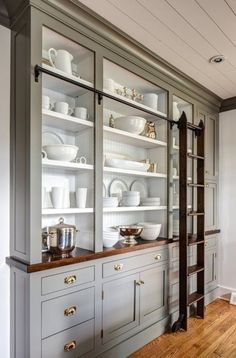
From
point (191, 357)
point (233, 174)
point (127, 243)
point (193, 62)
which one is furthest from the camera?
point (233, 174)

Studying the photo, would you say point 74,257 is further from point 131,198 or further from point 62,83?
point 62,83

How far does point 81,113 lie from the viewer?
2.03 m

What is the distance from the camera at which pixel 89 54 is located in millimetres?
2018

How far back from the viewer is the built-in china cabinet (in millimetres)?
1654

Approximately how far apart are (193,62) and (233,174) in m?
Answer: 1.59

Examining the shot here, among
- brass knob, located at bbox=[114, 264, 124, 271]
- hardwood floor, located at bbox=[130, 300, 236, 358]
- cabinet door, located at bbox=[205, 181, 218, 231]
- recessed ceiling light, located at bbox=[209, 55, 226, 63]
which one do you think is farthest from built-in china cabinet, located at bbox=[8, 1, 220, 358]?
cabinet door, located at bbox=[205, 181, 218, 231]

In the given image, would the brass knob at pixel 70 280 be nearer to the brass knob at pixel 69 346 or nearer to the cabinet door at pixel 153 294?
the brass knob at pixel 69 346

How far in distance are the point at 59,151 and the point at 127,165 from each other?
747 mm

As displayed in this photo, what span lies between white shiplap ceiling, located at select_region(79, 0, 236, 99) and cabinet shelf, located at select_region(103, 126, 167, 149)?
29.3 inches

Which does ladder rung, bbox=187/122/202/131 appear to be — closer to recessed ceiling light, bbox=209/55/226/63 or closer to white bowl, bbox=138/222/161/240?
recessed ceiling light, bbox=209/55/226/63

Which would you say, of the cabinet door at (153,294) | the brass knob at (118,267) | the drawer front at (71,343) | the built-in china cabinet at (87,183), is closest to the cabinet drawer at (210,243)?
the built-in china cabinet at (87,183)

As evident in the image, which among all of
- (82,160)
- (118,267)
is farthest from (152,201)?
(82,160)

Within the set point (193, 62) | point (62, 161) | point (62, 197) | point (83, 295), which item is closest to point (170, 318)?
point (83, 295)

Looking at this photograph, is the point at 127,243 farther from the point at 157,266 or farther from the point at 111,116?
the point at 111,116
